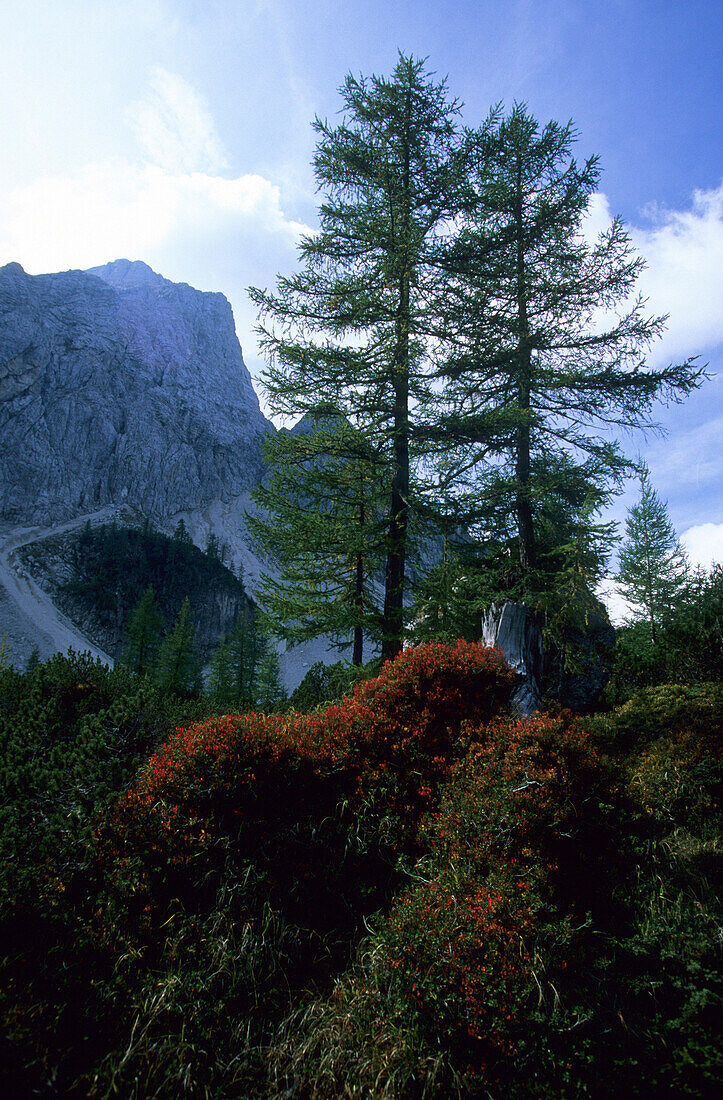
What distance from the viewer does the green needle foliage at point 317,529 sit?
9516 mm

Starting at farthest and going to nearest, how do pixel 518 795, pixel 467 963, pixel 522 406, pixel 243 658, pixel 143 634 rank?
pixel 243 658, pixel 143 634, pixel 522 406, pixel 518 795, pixel 467 963

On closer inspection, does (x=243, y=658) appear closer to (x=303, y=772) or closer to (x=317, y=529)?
(x=317, y=529)

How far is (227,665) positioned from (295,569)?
2242 centimetres

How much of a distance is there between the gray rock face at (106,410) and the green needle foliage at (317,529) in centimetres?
7672

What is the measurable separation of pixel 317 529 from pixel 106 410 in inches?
3560

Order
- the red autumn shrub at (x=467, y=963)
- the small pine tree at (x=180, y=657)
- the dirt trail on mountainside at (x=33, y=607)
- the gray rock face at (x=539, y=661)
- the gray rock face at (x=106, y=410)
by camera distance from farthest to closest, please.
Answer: the gray rock face at (x=106, y=410)
the dirt trail on mountainside at (x=33, y=607)
the small pine tree at (x=180, y=657)
the gray rock face at (x=539, y=661)
the red autumn shrub at (x=467, y=963)

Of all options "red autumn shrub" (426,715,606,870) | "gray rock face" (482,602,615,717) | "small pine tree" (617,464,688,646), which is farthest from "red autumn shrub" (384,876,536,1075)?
"small pine tree" (617,464,688,646)

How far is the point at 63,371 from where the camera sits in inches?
3314

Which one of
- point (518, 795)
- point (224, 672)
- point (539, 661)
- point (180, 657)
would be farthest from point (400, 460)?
point (224, 672)

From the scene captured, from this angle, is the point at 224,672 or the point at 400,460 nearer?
the point at 400,460

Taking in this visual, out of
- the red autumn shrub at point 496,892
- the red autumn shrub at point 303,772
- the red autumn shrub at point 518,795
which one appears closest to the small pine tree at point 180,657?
the red autumn shrub at point 303,772

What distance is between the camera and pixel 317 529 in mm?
9773

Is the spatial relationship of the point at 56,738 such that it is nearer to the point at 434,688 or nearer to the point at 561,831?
the point at 434,688

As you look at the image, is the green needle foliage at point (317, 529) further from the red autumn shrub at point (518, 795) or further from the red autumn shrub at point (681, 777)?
the red autumn shrub at point (681, 777)
